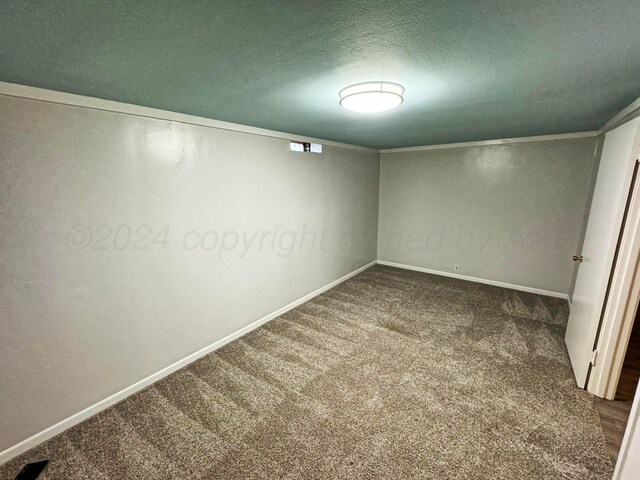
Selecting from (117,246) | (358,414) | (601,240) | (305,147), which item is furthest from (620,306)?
(117,246)

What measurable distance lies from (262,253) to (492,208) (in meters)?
3.50

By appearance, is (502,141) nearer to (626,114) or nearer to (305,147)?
(626,114)

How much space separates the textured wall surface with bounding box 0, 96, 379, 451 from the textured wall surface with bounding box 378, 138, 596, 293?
254 centimetres

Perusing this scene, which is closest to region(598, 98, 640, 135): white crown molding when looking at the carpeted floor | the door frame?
the door frame

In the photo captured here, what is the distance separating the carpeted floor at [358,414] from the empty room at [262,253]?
18 millimetres

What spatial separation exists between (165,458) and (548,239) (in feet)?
15.8

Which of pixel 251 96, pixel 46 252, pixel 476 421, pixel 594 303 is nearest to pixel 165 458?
pixel 46 252

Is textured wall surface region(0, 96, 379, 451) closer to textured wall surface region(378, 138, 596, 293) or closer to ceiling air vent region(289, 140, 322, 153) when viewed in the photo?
ceiling air vent region(289, 140, 322, 153)

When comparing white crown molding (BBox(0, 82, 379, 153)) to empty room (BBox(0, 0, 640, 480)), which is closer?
empty room (BBox(0, 0, 640, 480))

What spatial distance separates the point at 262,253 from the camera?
3.09 metres

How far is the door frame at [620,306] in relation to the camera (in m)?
1.79

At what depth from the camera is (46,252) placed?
1667mm

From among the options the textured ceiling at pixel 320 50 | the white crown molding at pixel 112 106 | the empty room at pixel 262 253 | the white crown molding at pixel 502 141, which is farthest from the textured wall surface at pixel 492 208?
the white crown molding at pixel 112 106

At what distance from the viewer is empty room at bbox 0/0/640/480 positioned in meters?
1.02
